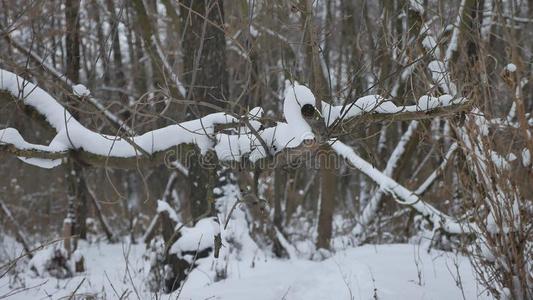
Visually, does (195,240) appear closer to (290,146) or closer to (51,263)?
(51,263)

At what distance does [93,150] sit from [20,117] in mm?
6711

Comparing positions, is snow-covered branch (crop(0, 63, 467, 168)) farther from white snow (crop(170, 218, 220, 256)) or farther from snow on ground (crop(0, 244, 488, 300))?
white snow (crop(170, 218, 220, 256))

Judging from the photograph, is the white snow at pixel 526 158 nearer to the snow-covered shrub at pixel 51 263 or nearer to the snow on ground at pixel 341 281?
the snow on ground at pixel 341 281

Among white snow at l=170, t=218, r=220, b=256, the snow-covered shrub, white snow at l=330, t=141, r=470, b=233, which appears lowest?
the snow-covered shrub

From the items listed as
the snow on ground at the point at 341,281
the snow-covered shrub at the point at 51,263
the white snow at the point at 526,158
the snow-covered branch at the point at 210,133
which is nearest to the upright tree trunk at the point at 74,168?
the snow-covered shrub at the point at 51,263

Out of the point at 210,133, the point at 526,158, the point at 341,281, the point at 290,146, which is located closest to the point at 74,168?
the point at 341,281

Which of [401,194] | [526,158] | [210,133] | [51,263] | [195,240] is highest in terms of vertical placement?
[210,133]

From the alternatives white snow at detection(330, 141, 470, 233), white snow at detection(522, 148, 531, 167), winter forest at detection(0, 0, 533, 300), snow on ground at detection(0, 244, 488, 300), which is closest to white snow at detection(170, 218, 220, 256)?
winter forest at detection(0, 0, 533, 300)

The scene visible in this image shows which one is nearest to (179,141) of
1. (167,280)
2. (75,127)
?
(75,127)

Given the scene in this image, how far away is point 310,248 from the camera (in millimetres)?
8172

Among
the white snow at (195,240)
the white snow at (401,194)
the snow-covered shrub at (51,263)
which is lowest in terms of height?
the snow-covered shrub at (51,263)

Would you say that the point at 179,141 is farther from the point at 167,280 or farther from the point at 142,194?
the point at 142,194

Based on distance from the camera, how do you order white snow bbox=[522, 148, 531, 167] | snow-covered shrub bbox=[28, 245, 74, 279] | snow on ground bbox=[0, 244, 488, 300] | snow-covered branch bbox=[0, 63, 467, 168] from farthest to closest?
snow-covered shrub bbox=[28, 245, 74, 279] → snow on ground bbox=[0, 244, 488, 300] → white snow bbox=[522, 148, 531, 167] → snow-covered branch bbox=[0, 63, 467, 168]

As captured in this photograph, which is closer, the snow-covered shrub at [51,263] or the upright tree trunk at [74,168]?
the snow-covered shrub at [51,263]
